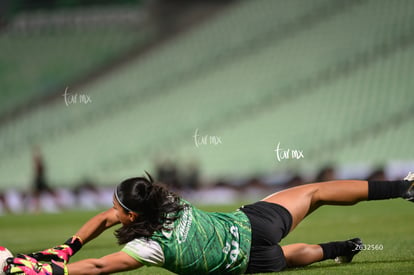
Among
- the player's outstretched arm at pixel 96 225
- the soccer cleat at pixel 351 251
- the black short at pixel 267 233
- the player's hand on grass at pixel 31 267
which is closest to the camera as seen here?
the player's hand on grass at pixel 31 267

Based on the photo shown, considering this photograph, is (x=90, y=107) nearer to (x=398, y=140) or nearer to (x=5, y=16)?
(x=5, y=16)

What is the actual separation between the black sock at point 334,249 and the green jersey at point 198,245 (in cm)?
114

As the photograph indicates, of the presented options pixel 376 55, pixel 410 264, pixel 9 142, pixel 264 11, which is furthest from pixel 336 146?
pixel 410 264

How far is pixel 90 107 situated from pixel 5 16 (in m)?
8.20

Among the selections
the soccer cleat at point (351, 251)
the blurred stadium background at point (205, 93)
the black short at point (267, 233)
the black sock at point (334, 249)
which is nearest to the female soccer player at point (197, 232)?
the black short at point (267, 233)

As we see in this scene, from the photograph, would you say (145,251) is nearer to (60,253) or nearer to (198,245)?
(198,245)

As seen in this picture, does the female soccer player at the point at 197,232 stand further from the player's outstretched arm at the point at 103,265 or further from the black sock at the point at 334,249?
the black sock at the point at 334,249

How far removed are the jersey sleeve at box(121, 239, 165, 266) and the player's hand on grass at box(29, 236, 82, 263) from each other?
108 cm

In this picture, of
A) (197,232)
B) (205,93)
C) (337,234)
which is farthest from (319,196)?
(205,93)

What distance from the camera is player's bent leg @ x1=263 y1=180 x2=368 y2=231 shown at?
740 centimetres

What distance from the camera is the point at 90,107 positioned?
32.3 metres

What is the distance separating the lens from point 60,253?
288 inches

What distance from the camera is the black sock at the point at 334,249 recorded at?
787 cm

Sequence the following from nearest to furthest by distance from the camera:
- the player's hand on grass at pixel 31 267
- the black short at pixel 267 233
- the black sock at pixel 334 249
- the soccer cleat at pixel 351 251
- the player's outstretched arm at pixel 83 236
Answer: the player's hand on grass at pixel 31 267 → the black short at pixel 267 233 → the player's outstretched arm at pixel 83 236 → the black sock at pixel 334 249 → the soccer cleat at pixel 351 251
